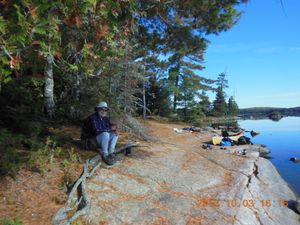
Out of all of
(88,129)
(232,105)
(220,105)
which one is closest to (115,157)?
(88,129)

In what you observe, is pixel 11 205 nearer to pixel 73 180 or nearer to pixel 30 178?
pixel 30 178

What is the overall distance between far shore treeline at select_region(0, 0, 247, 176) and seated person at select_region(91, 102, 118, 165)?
1.07m

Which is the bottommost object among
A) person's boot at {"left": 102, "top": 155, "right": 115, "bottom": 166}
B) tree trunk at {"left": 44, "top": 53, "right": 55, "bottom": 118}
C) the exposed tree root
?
the exposed tree root

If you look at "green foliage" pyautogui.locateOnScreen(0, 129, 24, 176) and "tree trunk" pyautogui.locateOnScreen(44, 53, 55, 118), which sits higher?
"tree trunk" pyautogui.locateOnScreen(44, 53, 55, 118)

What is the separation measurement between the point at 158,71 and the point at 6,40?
25643 millimetres

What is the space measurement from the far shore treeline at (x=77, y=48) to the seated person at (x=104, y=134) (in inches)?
42.1

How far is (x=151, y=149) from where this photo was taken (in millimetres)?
8727

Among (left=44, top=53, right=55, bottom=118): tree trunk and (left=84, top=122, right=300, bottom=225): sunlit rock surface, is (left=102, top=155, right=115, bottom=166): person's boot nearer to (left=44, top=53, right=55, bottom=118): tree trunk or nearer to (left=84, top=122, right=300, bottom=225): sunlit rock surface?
(left=84, top=122, right=300, bottom=225): sunlit rock surface

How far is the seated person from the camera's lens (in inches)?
250

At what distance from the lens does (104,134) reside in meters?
6.44

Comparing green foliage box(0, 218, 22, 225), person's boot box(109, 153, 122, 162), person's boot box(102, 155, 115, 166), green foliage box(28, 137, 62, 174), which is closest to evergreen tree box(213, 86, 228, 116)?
person's boot box(109, 153, 122, 162)

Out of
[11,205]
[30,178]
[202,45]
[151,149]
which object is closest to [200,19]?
[202,45]
